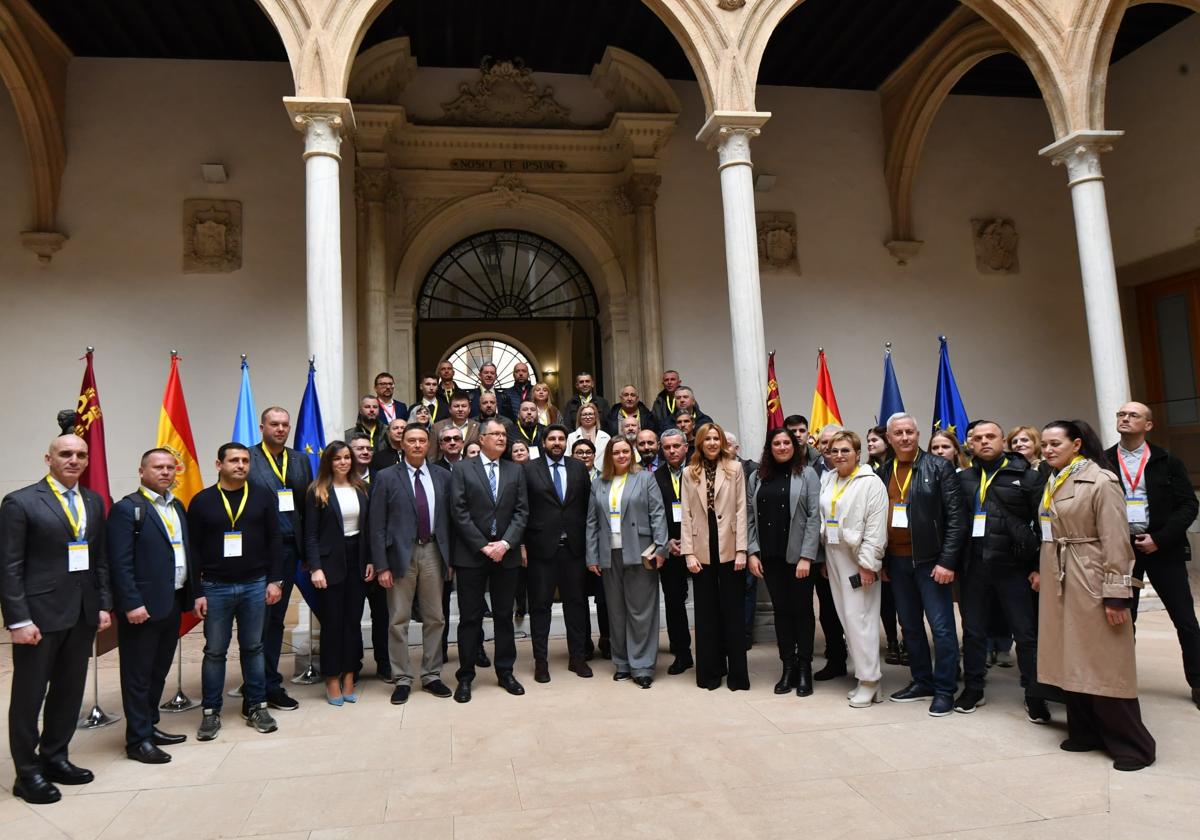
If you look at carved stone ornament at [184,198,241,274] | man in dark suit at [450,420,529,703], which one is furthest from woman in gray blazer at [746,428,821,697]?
carved stone ornament at [184,198,241,274]

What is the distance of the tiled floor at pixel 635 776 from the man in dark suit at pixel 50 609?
0.22 meters

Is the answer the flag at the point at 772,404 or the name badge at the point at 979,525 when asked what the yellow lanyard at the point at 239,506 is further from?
the flag at the point at 772,404

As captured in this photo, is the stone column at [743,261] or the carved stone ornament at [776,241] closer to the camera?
the stone column at [743,261]

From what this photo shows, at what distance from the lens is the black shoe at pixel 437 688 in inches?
206

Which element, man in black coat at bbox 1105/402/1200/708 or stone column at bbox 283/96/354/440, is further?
stone column at bbox 283/96/354/440

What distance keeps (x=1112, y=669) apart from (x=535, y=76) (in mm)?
9210

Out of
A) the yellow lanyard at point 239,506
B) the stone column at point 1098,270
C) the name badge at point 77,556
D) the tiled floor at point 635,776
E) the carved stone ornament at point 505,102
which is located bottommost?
the tiled floor at point 635,776

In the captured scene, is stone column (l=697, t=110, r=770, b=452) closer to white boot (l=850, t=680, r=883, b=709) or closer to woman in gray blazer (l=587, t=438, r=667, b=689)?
woman in gray blazer (l=587, t=438, r=667, b=689)

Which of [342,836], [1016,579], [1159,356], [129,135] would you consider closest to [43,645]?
[342,836]

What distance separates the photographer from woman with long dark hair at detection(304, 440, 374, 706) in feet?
16.7

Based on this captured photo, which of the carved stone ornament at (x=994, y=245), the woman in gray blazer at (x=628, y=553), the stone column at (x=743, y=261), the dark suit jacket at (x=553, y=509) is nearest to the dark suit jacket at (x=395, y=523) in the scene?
the dark suit jacket at (x=553, y=509)

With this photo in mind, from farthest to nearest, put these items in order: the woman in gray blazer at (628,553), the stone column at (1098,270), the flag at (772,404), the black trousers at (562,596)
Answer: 1. the stone column at (1098,270)
2. the flag at (772,404)
3. the black trousers at (562,596)
4. the woman in gray blazer at (628,553)

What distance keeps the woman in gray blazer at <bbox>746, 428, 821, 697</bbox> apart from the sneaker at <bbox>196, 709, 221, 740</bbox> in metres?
3.20

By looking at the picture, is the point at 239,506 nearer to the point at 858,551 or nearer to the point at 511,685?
the point at 511,685
